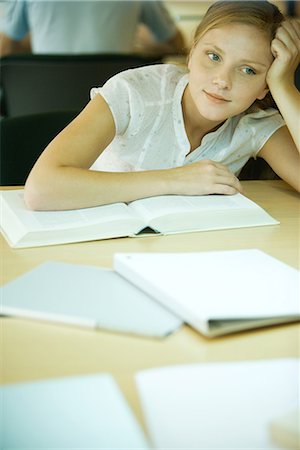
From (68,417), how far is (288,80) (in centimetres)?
109

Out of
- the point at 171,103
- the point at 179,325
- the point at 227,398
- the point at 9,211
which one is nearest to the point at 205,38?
the point at 171,103

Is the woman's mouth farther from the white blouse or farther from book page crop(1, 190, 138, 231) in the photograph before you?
book page crop(1, 190, 138, 231)

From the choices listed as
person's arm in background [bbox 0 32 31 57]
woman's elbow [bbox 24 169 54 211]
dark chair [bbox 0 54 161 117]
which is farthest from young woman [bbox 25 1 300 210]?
person's arm in background [bbox 0 32 31 57]

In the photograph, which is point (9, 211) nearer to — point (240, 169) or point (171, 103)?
point (171, 103)

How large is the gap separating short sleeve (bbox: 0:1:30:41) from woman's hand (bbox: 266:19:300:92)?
184cm

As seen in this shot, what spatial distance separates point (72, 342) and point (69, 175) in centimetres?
55

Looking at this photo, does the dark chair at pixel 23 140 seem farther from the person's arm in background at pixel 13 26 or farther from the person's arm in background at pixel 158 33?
the person's arm in background at pixel 158 33

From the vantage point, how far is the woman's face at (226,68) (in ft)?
5.08

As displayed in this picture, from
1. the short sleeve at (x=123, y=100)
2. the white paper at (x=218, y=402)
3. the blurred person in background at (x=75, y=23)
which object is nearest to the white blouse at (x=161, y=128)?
the short sleeve at (x=123, y=100)

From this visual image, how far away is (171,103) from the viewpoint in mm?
1666

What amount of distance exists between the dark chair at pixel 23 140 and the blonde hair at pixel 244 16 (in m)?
0.39

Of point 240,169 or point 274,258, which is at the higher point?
point 274,258

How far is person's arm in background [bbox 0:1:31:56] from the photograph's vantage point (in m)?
3.26

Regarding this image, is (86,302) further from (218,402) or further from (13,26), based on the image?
(13,26)
